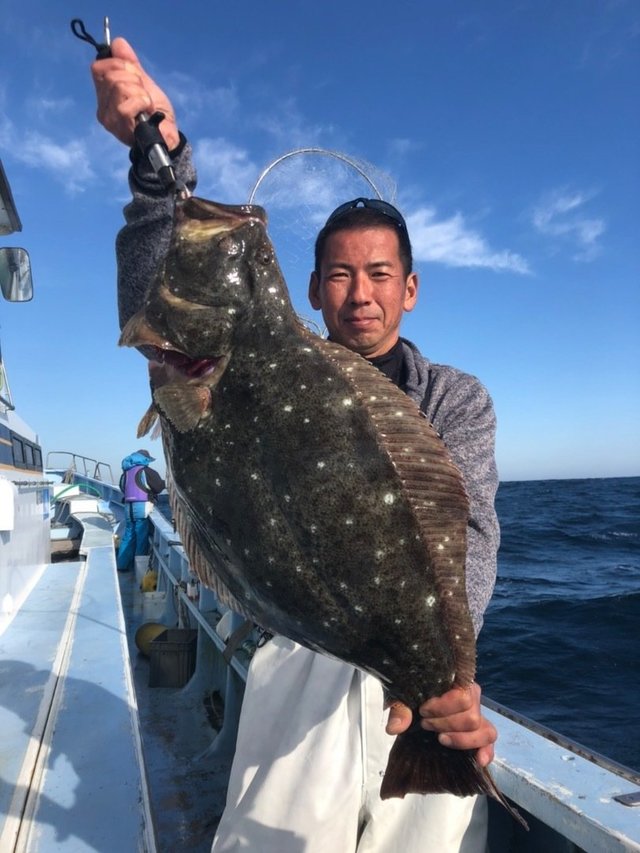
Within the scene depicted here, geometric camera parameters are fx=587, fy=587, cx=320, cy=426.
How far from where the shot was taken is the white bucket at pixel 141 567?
12.3 metres

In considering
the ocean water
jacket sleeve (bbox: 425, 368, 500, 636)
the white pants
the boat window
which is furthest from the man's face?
the ocean water

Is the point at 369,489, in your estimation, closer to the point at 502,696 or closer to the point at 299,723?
the point at 299,723

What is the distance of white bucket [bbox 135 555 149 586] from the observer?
1226 centimetres

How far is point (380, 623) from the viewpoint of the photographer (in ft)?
6.46

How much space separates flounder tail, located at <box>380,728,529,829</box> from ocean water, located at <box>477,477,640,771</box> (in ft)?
21.0

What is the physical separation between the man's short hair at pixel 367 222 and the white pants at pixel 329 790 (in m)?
2.16

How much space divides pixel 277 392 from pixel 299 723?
1.92 metres

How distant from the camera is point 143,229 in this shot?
288 cm

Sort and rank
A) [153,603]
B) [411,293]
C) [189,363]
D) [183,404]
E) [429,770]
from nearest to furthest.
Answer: [429,770] < [183,404] < [189,363] < [411,293] < [153,603]

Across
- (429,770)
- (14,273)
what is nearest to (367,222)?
(429,770)

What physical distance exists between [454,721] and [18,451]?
755 centimetres

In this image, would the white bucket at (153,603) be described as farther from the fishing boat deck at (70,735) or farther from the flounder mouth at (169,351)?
the flounder mouth at (169,351)

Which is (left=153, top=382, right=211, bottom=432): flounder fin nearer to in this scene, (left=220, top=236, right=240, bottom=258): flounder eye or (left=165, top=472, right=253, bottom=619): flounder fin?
(left=165, top=472, right=253, bottom=619): flounder fin

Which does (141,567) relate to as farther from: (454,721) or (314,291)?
(454,721)
